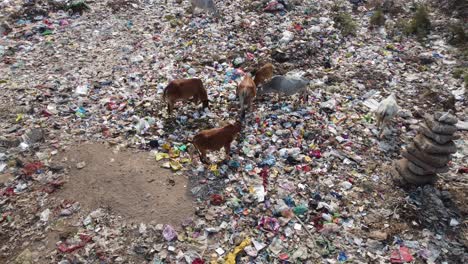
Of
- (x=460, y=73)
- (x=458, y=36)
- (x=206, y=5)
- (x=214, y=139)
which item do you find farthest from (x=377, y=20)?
(x=214, y=139)

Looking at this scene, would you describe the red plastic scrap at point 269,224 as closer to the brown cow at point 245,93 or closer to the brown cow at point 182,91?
the brown cow at point 245,93

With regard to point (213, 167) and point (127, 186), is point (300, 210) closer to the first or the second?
point (213, 167)

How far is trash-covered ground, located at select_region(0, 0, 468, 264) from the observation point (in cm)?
448

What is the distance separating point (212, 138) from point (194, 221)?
3.76ft

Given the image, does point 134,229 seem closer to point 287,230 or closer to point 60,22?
point 287,230

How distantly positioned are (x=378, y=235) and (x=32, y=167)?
4.69 meters

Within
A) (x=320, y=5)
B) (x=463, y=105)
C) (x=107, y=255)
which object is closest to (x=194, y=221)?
(x=107, y=255)

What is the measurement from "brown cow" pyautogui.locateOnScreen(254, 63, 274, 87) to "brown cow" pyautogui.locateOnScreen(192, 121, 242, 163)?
169 centimetres

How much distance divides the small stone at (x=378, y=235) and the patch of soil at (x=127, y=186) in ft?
7.43

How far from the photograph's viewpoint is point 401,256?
437 centimetres

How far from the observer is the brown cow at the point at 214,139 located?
16.7ft

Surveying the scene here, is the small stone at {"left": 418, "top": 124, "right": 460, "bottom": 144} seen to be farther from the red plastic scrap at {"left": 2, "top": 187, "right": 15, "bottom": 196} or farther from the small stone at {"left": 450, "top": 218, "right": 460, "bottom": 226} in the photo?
the red plastic scrap at {"left": 2, "top": 187, "right": 15, "bottom": 196}

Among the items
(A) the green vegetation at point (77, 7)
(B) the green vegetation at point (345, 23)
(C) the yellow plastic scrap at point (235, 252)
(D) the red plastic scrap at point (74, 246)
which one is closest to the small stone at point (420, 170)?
(C) the yellow plastic scrap at point (235, 252)

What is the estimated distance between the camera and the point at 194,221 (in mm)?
4652
